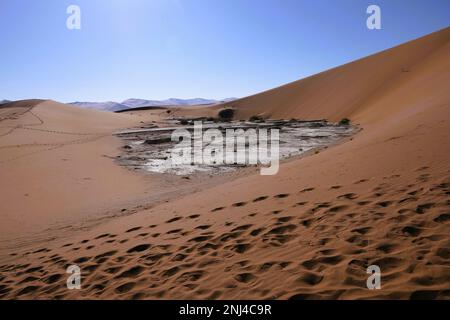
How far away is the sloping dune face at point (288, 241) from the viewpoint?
324 centimetres

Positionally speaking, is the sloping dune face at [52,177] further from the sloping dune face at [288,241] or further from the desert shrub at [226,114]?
the desert shrub at [226,114]

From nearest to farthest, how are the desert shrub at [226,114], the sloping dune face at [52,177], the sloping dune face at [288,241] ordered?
the sloping dune face at [288,241], the sloping dune face at [52,177], the desert shrub at [226,114]

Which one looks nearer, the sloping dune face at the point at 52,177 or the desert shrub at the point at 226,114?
the sloping dune face at the point at 52,177

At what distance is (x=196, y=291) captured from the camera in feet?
11.6

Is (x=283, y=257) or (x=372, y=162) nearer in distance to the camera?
(x=283, y=257)

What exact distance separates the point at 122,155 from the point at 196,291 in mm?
12358

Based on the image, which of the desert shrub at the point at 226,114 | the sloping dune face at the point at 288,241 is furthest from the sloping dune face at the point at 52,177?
the desert shrub at the point at 226,114

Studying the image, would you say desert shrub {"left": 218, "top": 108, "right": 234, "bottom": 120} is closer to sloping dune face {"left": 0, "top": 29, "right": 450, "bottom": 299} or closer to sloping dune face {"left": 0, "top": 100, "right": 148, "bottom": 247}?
sloping dune face {"left": 0, "top": 100, "right": 148, "bottom": 247}

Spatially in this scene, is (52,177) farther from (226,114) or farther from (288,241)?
(226,114)

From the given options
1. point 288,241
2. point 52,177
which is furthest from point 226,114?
point 288,241

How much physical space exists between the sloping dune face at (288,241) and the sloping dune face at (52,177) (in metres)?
1.84

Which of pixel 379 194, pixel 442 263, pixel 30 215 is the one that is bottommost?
pixel 30 215
